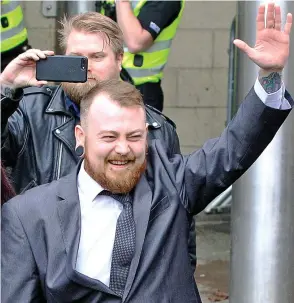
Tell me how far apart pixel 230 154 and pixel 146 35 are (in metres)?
2.40

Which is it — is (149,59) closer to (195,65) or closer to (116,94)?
(195,65)

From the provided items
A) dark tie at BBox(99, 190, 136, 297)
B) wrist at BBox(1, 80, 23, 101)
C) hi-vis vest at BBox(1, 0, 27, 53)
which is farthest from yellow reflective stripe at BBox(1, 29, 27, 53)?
dark tie at BBox(99, 190, 136, 297)

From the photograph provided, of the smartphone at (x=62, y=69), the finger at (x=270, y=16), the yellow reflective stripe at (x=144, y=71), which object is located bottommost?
the yellow reflective stripe at (x=144, y=71)

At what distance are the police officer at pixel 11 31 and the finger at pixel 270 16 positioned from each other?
3.09m

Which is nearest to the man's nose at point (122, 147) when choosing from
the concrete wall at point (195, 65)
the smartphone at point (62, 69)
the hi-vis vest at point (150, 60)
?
the smartphone at point (62, 69)

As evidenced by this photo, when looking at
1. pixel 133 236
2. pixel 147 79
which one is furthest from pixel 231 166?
pixel 147 79

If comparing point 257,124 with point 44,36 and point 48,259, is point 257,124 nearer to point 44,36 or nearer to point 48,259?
point 48,259

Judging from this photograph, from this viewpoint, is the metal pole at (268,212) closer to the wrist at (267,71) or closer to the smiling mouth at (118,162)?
the wrist at (267,71)

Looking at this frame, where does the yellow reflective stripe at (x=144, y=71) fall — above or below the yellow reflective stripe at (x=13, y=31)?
below

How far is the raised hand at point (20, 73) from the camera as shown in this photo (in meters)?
→ 3.42

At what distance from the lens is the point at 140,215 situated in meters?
3.12

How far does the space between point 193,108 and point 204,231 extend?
1056 mm

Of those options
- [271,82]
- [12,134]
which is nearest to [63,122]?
[12,134]

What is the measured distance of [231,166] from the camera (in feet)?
10.3
